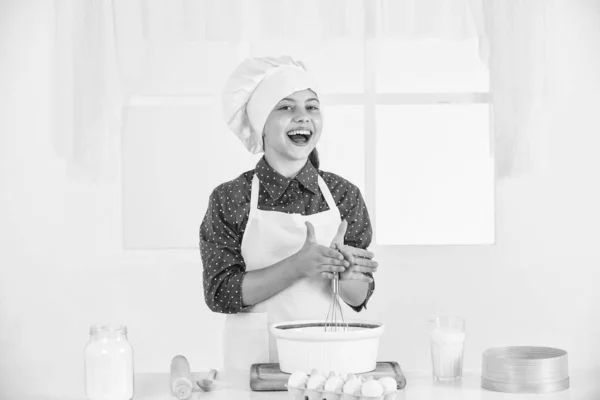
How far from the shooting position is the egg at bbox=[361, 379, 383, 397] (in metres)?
1.32

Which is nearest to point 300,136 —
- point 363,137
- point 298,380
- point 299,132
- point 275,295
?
point 299,132

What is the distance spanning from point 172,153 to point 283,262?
71.4 inches

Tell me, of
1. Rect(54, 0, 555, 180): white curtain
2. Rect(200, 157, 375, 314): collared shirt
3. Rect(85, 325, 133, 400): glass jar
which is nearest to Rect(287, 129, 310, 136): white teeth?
Rect(200, 157, 375, 314): collared shirt

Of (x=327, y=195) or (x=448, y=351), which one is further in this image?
(x=327, y=195)

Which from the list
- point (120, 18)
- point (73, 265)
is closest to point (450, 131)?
point (120, 18)

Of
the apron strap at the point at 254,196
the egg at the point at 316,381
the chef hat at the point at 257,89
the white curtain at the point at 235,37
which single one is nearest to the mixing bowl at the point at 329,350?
the egg at the point at 316,381

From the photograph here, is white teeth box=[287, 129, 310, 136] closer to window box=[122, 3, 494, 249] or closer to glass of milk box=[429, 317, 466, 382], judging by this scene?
glass of milk box=[429, 317, 466, 382]

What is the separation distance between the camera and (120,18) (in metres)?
3.59

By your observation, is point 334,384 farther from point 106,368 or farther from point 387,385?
point 106,368

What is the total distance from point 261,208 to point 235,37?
1.67 meters

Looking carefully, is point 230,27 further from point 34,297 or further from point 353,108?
point 34,297

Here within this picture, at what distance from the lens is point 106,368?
147 centimetres

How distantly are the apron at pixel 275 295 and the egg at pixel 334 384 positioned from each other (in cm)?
64

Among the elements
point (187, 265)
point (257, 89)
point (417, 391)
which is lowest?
point (417, 391)
